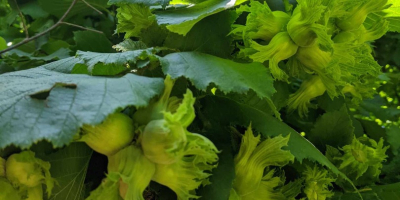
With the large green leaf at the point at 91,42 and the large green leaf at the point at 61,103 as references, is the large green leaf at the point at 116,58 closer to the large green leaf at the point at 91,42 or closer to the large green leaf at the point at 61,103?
the large green leaf at the point at 61,103

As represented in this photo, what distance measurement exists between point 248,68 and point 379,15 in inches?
8.4

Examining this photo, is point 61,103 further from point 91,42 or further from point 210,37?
point 91,42

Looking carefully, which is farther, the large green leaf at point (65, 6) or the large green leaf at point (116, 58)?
the large green leaf at point (65, 6)

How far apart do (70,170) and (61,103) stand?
94 millimetres

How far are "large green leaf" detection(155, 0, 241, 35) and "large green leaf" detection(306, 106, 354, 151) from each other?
0.21 meters

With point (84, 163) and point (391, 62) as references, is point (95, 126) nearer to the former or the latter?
point (84, 163)

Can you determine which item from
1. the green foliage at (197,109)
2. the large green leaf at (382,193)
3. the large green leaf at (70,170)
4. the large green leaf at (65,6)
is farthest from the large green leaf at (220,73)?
the large green leaf at (65,6)

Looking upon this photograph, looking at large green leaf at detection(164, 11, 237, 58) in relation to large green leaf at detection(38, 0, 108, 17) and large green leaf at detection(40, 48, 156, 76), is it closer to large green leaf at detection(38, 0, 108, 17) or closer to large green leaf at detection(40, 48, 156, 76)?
large green leaf at detection(40, 48, 156, 76)

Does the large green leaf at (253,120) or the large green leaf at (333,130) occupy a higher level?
the large green leaf at (253,120)

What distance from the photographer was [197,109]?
40 centimetres

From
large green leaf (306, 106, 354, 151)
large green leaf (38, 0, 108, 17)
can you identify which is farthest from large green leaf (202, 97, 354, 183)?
large green leaf (38, 0, 108, 17)

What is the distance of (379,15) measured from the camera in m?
0.48

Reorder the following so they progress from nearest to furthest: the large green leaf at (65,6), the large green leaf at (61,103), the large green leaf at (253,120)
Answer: the large green leaf at (61,103) → the large green leaf at (253,120) → the large green leaf at (65,6)

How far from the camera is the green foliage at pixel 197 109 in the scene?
0.30 metres
